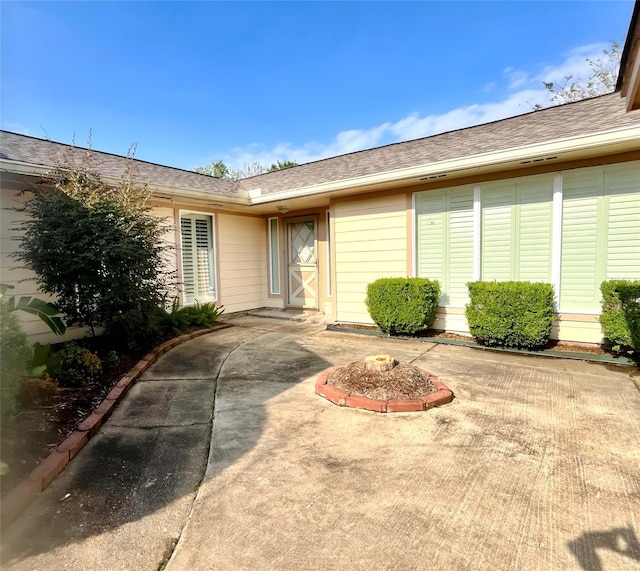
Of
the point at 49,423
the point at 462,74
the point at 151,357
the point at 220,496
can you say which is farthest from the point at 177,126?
the point at 220,496

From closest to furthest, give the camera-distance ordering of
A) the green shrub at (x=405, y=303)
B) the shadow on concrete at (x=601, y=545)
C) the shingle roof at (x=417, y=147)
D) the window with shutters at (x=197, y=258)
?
1. the shadow on concrete at (x=601, y=545)
2. the shingle roof at (x=417, y=147)
3. the green shrub at (x=405, y=303)
4. the window with shutters at (x=197, y=258)

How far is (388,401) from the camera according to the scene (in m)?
3.44

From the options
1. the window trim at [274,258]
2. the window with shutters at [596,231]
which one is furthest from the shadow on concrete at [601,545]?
the window trim at [274,258]

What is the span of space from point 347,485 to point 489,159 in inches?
204

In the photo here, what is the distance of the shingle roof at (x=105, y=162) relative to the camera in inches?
218

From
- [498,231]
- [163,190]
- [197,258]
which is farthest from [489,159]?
[197,258]

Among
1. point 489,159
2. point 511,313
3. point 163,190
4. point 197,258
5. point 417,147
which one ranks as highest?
point 417,147

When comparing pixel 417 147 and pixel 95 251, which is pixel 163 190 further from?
pixel 417 147

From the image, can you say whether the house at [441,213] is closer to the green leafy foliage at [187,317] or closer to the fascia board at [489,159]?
the fascia board at [489,159]

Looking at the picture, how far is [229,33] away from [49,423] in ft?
33.7

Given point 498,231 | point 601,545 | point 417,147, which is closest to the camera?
point 601,545

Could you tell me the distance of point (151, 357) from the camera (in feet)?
17.1

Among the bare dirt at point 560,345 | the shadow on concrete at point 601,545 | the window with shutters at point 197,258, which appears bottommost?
the shadow on concrete at point 601,545

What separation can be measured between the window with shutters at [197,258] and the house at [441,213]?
0.03 meters
